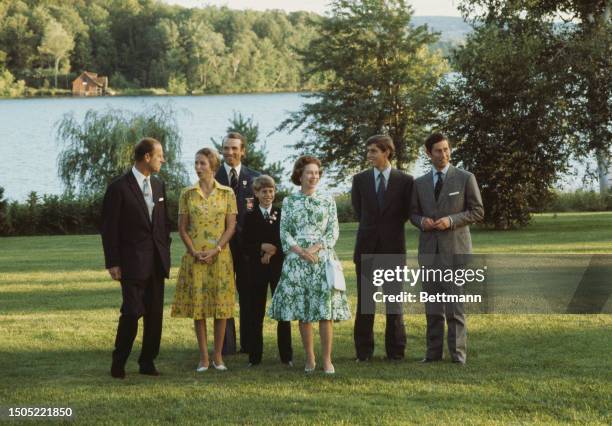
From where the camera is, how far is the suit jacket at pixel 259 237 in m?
9.46

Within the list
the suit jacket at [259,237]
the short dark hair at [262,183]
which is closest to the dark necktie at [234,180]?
the suit jacket at [259,237]

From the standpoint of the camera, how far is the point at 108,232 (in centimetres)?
862

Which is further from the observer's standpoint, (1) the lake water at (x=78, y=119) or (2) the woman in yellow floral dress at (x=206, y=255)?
(1) the lake water at (x=78, y=119)

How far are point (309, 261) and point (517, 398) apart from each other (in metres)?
2.21

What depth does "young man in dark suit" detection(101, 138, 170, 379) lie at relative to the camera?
8.62 metres

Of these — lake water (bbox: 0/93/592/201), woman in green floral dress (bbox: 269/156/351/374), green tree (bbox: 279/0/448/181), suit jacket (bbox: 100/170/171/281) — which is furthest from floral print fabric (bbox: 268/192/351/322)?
green tree (bbox: 279/0/448/181)

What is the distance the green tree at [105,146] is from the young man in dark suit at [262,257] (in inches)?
1129

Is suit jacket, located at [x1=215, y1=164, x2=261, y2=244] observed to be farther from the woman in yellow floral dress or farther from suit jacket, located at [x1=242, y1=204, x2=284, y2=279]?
the woman in yellow floral dress

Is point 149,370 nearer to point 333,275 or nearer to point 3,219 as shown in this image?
point 333,275

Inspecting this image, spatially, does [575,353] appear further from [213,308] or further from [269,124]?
[269,124]

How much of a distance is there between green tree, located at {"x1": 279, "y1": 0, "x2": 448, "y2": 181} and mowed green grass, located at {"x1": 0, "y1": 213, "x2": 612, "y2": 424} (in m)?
30.7

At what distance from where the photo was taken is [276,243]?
31.2 ft

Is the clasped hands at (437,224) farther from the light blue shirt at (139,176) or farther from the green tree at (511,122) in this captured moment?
the green tree at (511,122)

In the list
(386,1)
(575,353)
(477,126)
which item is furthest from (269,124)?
(575,353)
